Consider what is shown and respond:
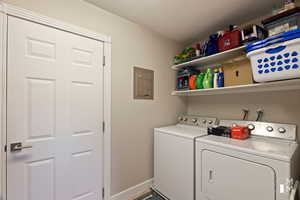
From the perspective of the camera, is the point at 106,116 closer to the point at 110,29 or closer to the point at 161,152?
the point at 161,152

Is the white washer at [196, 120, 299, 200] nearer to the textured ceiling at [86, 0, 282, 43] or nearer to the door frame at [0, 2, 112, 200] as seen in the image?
the door frame at [0, 2, 112, 200]

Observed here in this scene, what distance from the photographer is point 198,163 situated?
1561mm

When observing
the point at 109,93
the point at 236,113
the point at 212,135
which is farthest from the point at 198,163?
the point at 109,93

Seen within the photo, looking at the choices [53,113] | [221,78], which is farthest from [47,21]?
[221,78]

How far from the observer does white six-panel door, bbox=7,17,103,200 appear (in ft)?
4.03

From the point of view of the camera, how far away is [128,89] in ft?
6.44

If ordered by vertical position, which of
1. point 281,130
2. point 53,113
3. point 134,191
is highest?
point 53,113

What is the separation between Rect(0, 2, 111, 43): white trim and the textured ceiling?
14.4 inches

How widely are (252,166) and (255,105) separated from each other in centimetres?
97

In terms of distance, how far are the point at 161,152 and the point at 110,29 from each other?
1820 mm

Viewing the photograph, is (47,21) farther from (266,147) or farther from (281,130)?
(281,130)

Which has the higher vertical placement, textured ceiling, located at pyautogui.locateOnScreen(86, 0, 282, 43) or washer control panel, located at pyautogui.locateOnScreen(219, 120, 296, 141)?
textured ceiling, located at pyautogui.locateOnScreen(86, 0, 282, 43)

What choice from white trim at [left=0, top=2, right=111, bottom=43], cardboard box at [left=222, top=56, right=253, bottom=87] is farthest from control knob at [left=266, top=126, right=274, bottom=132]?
white trim at [left=0, top=2, right=111, bottom=43]

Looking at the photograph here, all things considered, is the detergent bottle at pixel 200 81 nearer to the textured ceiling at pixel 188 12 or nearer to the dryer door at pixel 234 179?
the textured ceiling at pixel 188 12
